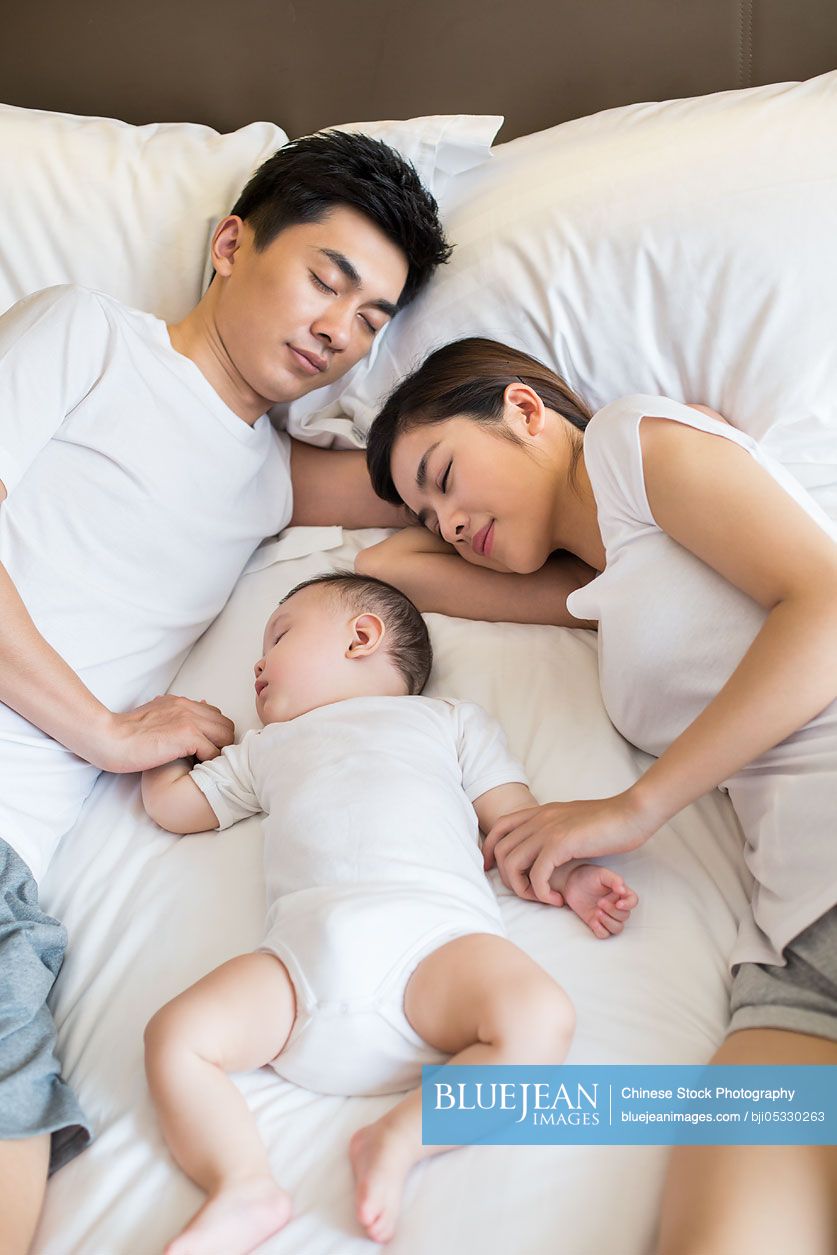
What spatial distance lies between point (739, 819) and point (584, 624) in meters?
0.44

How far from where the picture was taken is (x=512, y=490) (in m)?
1.41

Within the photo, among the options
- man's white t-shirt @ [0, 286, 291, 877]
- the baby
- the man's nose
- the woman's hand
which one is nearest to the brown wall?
the man's nose

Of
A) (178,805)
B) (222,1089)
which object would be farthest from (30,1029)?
(178,805)

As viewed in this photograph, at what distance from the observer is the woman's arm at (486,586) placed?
156cm

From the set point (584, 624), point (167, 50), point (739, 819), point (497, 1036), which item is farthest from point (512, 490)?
Answer: point (167, 50)

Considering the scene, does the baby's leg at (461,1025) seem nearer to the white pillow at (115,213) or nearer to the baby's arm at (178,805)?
the baby's arm at (178,805)

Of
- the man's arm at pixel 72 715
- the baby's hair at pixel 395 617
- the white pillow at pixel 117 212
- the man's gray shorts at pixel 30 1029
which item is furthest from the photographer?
the white pillow at pixel 117 212

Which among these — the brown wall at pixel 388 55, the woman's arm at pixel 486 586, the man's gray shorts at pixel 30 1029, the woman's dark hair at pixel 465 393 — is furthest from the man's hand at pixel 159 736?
the brown wall at pixel 388 55

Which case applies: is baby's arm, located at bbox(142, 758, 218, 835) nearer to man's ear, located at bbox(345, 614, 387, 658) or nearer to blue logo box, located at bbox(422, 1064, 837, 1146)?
man's ear, located at bbox(345, 614, 387, 658)

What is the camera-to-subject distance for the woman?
34.2 inches

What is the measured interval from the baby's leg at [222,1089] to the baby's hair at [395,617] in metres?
0.48

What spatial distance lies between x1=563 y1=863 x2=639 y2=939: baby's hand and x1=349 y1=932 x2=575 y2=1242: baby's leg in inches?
5.3

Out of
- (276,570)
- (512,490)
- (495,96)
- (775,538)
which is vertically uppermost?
(495,96)

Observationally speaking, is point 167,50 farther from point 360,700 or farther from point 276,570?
point 360,700
